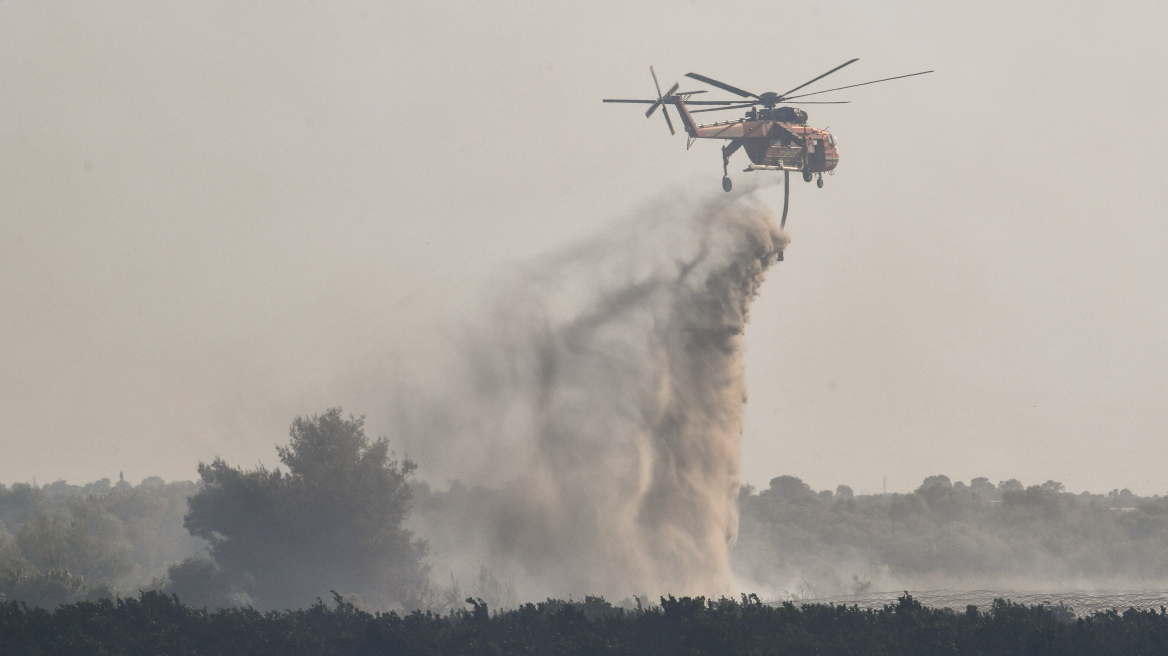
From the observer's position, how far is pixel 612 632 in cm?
4297

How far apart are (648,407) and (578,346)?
8548 millimetres

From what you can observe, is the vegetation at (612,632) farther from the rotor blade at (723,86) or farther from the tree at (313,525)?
the tree at (313,525)

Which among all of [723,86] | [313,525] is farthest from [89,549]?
[723,86]

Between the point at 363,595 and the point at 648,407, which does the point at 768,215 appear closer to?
the point at 648,407

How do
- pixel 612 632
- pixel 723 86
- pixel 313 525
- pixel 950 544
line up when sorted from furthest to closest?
pixel 950 544, pixel 313 525, pixel 723 86, pixel 612 632

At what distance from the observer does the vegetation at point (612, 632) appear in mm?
39812

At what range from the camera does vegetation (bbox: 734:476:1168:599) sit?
126938 mm

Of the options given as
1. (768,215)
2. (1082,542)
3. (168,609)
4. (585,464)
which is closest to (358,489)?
(585,464)

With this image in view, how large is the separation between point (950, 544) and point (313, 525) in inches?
2845

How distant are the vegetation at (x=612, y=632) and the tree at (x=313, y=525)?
51687 millimetres

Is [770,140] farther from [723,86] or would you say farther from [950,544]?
[950,544]

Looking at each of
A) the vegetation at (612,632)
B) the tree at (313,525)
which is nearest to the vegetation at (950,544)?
the tree at (313,525)

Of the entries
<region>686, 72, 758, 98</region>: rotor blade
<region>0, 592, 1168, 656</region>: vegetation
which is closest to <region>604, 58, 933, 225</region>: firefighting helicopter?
<region>686, 72, 758, 98</region>: rotor blade

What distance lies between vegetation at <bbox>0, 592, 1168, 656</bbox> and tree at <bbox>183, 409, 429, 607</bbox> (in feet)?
170
